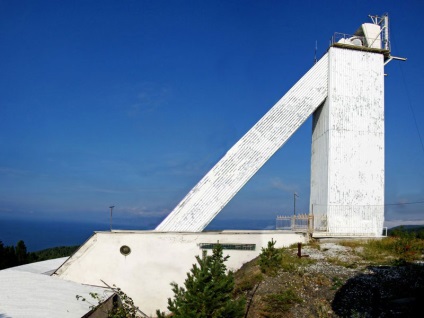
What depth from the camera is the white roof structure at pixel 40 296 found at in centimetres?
1110

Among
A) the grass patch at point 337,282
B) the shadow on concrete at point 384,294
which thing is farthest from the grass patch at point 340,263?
the grass patch at point 337,282

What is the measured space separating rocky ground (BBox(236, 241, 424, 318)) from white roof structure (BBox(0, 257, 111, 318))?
557 cm

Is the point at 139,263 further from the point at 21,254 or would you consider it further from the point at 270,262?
the point at 21,254

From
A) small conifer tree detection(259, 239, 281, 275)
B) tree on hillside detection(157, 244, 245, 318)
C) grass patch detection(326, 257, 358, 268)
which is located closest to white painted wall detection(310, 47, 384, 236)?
grass patch detection(326, 257, 358, 268)

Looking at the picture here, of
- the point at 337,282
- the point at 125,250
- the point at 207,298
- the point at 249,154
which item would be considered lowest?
the point at 337,282

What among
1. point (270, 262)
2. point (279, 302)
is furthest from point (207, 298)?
point (270, 262)

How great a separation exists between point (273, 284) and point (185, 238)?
5205 mm

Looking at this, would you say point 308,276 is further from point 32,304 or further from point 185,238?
point 32,304

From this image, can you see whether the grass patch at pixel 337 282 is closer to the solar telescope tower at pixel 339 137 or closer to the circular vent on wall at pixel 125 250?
Result: the solar telescope tower at pixel 339 137

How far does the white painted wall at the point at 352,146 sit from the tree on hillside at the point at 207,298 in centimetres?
1138

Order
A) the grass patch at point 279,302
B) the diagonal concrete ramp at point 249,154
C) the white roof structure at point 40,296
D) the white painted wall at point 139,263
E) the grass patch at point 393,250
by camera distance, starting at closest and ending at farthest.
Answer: the white roof structure at point 40,296
the grass patch at point 279,302
the grass patch at point 393,250
the white painted wall at point 139,263
the diagonal concrete ramp at point 249,154

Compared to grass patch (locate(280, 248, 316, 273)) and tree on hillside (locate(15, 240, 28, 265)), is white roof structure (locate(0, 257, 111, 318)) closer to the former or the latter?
grass patch (locate(280, 248, 316, 273))

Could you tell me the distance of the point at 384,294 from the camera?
39.0 feet

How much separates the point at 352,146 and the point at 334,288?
10.4 m
